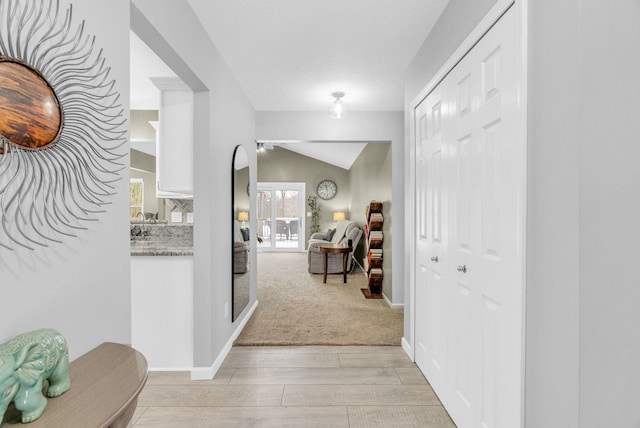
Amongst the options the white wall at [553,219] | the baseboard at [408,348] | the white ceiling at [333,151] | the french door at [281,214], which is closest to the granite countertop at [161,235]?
the baseboard at [408,348]

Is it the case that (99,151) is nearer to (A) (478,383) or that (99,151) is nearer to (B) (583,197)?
(B) (583,197)

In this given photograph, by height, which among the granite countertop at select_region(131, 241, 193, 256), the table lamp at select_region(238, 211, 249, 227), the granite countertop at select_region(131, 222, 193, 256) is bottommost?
the granite countertop at select_region(131, 241, 193, 256)

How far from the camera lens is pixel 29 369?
2.52ft

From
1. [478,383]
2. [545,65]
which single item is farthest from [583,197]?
[478,383]

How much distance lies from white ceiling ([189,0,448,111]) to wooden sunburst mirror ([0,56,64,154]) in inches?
58.2

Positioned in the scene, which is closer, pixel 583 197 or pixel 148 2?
pixel 583 197

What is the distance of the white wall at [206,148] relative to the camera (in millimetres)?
1883

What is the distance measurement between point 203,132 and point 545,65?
83.3 inches

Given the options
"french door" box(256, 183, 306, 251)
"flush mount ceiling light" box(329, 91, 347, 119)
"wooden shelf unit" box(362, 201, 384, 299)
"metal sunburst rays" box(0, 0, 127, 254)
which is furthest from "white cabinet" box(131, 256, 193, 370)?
"french door" box(256, 183, 306, 251)

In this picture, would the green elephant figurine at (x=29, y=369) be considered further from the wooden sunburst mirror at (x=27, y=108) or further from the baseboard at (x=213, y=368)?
the baseboard at (x=213, y=368)

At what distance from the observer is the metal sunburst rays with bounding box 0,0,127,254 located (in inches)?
34.6

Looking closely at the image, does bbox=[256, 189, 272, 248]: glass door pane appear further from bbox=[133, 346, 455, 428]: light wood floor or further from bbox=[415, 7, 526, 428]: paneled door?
bbox=[415, 7, 526, 428]: paneled door

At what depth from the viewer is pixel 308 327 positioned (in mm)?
3576

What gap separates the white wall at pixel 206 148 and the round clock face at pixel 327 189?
713cm
